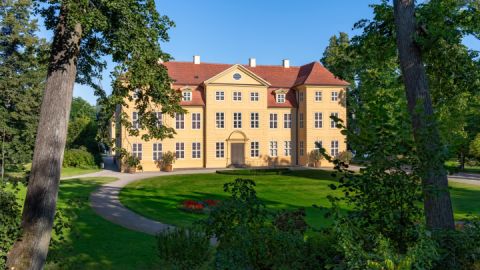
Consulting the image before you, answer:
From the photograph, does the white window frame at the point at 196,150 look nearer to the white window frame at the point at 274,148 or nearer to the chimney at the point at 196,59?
the white window frame at the point at 274,148

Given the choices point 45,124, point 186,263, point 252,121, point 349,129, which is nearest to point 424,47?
point 349,129

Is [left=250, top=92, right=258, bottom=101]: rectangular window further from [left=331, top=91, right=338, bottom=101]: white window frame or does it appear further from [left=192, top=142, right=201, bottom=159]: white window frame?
[left=331, top=91, right=338, bottom=101]: white window frame

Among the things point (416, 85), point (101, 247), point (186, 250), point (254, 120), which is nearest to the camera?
point (186, 250)

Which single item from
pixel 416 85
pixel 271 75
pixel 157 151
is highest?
pixel 271 75

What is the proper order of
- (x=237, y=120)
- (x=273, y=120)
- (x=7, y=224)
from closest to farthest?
(x=7, y=224)
(x=237, y=120)
(x=273, y=120)

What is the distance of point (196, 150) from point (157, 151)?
418cm

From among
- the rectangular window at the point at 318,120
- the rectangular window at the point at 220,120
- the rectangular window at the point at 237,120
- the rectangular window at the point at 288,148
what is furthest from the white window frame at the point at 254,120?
the rectangular window at the point at 318,120

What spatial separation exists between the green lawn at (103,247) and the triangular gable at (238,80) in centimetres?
2632

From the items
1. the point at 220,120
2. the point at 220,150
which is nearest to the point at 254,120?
the point at 220,120

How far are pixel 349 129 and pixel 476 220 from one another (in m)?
3.82

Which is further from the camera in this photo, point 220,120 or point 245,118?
point 245,118

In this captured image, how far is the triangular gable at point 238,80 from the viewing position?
133 feet

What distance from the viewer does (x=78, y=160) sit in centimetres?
4197

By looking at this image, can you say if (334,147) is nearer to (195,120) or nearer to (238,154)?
(238,154)
